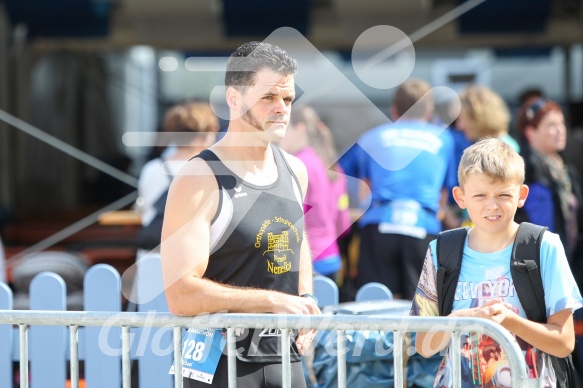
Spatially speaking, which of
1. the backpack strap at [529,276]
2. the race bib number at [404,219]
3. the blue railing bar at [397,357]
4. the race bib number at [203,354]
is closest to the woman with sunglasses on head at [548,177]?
the race bib number at [404,219]

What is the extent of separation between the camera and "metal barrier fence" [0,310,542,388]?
7.61 feet

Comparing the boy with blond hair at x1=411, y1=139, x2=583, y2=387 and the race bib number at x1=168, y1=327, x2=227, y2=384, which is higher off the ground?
the boy with blond hair at x1=411, y1=139, x2=583, y2=387

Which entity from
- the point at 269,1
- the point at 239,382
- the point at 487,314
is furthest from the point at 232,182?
the point at 269,1

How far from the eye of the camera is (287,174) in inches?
108

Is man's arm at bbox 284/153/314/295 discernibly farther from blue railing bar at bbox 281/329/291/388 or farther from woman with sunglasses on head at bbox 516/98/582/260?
woman with sunglasses on head at bbox 516/98/582/260

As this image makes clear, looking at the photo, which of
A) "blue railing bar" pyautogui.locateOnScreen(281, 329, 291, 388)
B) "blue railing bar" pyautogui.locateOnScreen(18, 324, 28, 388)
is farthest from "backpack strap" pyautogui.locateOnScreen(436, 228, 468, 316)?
"blue railing bar" pyautogui.locateOnScreen(18, 324, 28, 388)

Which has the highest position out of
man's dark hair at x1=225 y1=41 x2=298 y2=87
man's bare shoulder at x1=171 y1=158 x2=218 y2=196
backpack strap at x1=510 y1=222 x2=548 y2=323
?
man's dark hair at x1=225 y1=41 x2=298 y2=87

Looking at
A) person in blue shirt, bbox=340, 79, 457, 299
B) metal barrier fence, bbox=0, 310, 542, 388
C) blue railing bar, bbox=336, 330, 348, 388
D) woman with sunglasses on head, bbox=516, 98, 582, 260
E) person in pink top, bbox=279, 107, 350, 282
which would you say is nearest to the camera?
metal barrier fence, bbox=0, 310, 542, 388

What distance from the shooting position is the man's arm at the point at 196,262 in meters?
2.49

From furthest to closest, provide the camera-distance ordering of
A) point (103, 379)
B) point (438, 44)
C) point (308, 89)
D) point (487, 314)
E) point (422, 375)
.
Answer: point (438, 44)
point (308, 89)
point (103, 379)
point (422, 375)
point (487, 314)

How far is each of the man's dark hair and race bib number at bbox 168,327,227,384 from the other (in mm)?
735

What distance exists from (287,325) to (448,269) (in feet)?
1.76

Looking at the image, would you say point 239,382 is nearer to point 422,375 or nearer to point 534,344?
point 534,344

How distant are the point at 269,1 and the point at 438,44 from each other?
57.1 inches
